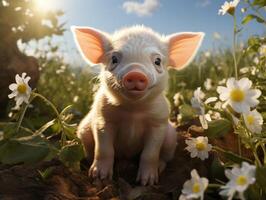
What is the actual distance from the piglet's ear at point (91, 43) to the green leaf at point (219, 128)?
1.25 metres

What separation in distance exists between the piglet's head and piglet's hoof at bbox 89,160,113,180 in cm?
43

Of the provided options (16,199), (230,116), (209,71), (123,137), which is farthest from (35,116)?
(209,71)

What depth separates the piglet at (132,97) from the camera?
10.0 feet

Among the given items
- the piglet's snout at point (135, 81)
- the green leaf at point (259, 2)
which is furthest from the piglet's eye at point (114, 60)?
the green leaf at point (259, 2)

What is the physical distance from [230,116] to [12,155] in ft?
3.82

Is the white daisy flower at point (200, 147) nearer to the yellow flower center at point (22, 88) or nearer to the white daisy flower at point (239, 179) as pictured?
the white daisy flower at point (239, 179)

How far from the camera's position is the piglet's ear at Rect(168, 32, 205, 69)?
11.8 feet

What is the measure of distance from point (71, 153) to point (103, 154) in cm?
46

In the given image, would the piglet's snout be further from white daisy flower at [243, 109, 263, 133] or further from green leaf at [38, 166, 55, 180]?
white daisy flower at [243, 109, 263, 133]

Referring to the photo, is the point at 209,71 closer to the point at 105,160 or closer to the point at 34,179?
the point at 105,160

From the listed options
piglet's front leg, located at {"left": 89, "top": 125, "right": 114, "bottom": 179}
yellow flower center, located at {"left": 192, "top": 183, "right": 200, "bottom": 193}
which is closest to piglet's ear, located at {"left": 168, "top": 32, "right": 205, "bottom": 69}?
piglet's front leg, located at {"left": 89, "top": 125, "right": 114, "bottom": 179}

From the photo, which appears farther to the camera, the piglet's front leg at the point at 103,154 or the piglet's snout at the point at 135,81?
the piglet's front leg at the point at 103,154

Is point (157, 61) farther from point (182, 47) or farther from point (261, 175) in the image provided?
point (261, 175)

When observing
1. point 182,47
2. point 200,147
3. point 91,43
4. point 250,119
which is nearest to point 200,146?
point 200,147
